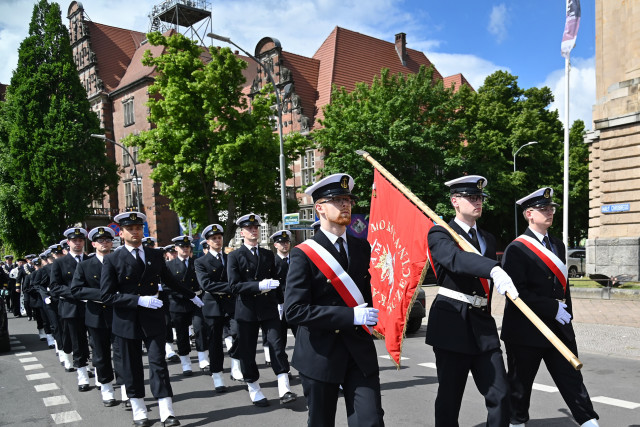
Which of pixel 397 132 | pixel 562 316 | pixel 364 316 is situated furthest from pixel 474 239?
pixel 397 132

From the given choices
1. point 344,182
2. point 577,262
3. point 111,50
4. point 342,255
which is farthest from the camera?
point 111,50

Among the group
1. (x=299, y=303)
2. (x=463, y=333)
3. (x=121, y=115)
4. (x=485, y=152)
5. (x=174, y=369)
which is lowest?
(x=174, y=369)

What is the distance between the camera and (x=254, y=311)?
23.6 ft

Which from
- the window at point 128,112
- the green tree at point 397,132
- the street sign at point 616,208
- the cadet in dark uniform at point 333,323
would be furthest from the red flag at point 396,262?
the window at point 128,112

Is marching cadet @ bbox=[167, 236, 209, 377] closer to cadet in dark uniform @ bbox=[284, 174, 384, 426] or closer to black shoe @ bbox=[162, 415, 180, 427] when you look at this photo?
black shoe @ bbox=[162, 415, 180, 427]

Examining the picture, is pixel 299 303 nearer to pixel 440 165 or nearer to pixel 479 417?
pixel 479 417

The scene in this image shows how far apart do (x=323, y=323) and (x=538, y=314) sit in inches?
78.2

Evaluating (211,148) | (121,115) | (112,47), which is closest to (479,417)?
(211,148)

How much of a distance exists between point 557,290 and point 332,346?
83.8 inches

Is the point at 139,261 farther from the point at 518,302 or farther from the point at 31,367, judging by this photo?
the point at 31,367

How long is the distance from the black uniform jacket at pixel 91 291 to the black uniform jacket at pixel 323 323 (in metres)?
4.11

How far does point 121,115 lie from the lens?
5338cm

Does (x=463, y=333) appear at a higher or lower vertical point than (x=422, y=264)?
lower

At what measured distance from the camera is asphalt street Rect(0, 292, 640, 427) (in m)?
6.25
